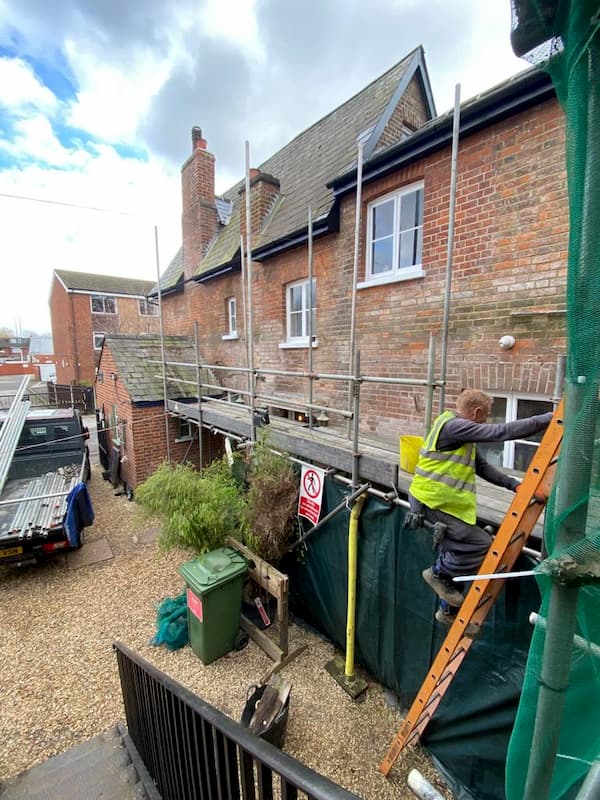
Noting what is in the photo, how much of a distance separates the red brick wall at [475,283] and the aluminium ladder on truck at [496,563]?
2421mm

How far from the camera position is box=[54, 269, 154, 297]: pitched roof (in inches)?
942

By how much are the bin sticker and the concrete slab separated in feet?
9.95

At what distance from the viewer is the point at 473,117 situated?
4.15 meters

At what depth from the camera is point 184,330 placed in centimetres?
1139

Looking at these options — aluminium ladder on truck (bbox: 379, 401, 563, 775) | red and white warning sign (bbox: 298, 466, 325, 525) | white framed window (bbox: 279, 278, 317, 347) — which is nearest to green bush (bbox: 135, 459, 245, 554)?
red and white warning sign (bbox: 298, 466, 325, 525)

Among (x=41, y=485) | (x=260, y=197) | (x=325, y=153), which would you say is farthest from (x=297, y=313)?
(x=41, y=485)

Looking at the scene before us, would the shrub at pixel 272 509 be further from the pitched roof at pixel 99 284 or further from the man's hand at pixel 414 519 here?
the pitched roof at pixel 99 284

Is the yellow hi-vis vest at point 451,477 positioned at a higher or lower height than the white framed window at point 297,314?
lower

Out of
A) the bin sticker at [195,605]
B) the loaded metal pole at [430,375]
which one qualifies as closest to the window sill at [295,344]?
the loaded metal pole at [430,375]

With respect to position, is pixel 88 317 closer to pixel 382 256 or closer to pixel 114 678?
pixel 382 256

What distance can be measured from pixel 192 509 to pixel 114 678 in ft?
6.49

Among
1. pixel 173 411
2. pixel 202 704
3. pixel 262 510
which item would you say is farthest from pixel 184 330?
pixel 202 704

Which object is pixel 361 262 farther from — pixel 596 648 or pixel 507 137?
pixel 596 648

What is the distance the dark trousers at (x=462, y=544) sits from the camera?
260cm
